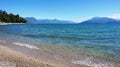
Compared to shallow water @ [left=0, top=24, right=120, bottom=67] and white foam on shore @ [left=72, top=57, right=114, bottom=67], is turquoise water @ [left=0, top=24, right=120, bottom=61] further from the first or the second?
white foam on shore @ [left=72, top=57, right=114, bottom=67]

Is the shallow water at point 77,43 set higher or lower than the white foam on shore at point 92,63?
lower

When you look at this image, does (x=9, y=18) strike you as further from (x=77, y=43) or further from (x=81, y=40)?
(x=77, y=43)

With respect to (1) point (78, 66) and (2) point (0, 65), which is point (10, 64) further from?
(1) point (78, 66)

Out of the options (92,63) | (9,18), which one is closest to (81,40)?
(92,63)

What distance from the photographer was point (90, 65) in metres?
14.1

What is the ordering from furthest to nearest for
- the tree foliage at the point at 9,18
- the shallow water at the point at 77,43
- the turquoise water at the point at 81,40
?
the tree foliage at the point at 9,18, the turquoise water at the point at 81,40, the shallow water at the point at 77,43

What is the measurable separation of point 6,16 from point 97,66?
6328 inches

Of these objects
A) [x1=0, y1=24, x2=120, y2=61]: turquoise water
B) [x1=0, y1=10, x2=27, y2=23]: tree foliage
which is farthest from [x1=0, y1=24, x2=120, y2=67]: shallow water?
[x1=0, y1=10, x2=27, y2=23]: tree foliage

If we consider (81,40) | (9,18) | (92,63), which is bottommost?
(81,40)

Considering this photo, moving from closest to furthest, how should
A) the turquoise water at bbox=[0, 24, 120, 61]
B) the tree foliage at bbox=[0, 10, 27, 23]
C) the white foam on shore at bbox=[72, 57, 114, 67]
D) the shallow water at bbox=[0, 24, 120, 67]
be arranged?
Answer: the white foam on shore at bbox=[72, 57, 114, 67], the shallow water at bbox=[0, 24, 120, 67], the turquoise water at bbox=[0, 24, 120, 61], the tree foliage at bbox=[0, 10, 27, 23]

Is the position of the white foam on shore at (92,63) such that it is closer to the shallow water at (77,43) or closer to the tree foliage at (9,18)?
the shallow water at (77,43)

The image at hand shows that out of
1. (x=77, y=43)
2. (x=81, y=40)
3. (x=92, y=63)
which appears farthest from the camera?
(x=81, y=40)

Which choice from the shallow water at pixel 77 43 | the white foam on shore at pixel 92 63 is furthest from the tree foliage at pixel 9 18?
the white foam on shore at pixel 92 63

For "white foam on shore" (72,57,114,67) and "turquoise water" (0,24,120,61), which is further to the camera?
"turquoise water" (0,24,120,61)
